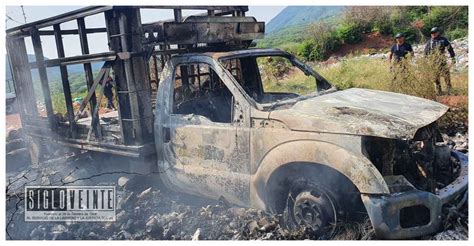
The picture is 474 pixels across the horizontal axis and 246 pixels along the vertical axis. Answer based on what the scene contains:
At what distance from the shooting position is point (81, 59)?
4.73m

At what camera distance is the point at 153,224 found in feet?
12.4

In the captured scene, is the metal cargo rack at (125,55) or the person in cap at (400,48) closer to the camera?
the metal cargo rack at (125,55)

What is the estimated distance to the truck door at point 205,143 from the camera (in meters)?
3.53

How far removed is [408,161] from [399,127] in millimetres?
449

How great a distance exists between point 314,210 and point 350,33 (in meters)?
18.3

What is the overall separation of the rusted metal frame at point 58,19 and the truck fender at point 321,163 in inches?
92.3

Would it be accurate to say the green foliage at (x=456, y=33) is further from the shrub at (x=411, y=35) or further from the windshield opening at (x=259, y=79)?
the windshield opening at (x=259, y=79)

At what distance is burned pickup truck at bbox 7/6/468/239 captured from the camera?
9.48ft

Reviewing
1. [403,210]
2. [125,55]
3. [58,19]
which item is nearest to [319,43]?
[58,19]

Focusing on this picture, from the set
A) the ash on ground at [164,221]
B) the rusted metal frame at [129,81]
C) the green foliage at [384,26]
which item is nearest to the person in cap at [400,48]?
the ash on ground at [164,221]

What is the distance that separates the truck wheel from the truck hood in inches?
18.9

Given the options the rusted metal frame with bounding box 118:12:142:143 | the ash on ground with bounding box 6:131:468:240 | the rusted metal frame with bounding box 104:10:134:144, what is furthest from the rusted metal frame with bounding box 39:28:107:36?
the ash on ground with bounding box 6:131:468:240

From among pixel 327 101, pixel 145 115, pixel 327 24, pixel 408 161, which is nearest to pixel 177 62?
pixel 145 115

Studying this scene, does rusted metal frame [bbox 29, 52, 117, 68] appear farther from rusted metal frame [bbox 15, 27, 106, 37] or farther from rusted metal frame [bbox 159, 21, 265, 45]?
rusted metal frame [bbox 159, 21, 265, 45]
